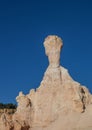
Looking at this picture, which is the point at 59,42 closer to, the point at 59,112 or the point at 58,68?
the point at 58,68

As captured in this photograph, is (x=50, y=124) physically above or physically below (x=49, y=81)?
below

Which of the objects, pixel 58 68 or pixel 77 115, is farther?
pixel 58 68

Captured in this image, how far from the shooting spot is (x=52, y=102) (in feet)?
91.6

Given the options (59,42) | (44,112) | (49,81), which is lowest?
A: (44,112)

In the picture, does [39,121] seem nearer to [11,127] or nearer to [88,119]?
[11,127]

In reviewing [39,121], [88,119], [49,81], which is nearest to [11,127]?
[39,121]

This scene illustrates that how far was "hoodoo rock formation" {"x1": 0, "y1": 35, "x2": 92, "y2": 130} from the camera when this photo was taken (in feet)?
87.8

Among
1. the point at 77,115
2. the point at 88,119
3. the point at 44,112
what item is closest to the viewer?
the point at 88,119

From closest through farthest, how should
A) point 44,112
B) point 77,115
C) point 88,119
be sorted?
point 88,119
point 77,115
point 44,112

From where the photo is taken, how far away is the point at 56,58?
95.0ft

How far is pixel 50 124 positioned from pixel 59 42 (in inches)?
229

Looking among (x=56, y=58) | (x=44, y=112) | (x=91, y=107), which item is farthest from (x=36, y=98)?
(x=91, y=107)

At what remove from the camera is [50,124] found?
27.3m

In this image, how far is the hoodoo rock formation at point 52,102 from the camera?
26.8m
